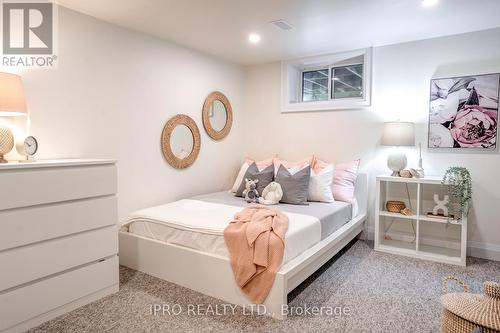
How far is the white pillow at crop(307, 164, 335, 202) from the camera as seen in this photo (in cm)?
350

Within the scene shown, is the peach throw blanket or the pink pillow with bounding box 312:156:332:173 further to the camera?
the pink pillow with bounding box 312:156:332:173

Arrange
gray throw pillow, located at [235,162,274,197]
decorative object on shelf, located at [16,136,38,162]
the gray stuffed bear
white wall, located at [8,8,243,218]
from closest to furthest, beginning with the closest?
decorative object on shelf, located at [16,136,38,162] → white wall, located at [8,8,243,218] → the gray stuffed bear → gray throw pillow, located at [235,162,274,197]

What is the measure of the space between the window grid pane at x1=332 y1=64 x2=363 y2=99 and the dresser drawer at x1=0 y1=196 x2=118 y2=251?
306 cm

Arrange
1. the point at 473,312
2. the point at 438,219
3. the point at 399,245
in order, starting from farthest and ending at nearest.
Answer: the point at 399,245 < the point at 438,219 < the point at 473,312

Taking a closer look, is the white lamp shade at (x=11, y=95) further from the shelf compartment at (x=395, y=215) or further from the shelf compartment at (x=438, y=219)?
the shelf compartment at (x=438, y=219)

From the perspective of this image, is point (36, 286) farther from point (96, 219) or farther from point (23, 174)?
point (23, 174)

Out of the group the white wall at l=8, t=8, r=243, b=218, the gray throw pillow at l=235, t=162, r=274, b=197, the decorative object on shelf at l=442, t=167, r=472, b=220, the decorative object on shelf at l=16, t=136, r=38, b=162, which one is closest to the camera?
the decorative object on shelf at l=16, t=136, r=38, b=162

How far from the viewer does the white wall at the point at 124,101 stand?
2.62 m

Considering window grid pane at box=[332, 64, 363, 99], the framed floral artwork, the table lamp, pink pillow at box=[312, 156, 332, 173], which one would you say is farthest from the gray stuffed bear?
the table lamp

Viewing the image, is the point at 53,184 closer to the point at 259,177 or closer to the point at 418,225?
the point at 259,177

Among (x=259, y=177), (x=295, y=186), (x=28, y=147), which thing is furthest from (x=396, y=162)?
(x=28, y=147)

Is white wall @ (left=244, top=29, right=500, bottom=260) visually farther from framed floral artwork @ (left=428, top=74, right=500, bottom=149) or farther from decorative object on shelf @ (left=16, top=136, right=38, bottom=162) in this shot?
decorative object on shelf @ (left=16, top=136, right=38, bottom=162)

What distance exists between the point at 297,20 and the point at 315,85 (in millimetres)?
1574

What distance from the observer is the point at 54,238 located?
212cm
